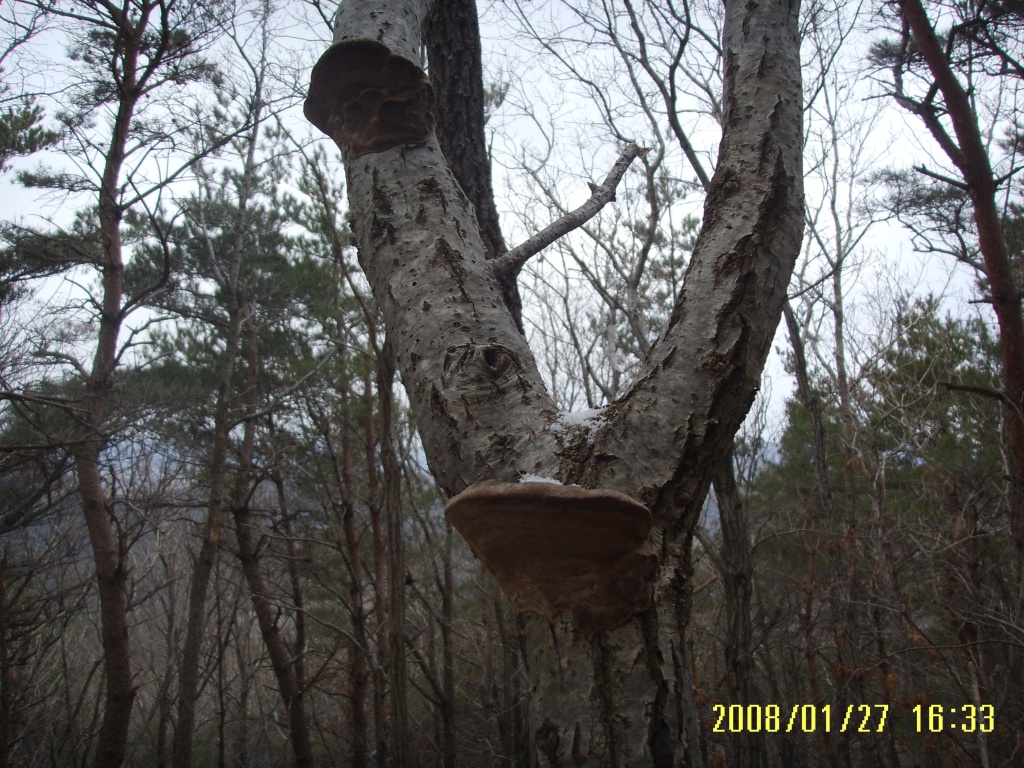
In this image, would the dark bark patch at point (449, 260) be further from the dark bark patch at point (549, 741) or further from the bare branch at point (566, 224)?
the dark bark patch at point (549, 741)

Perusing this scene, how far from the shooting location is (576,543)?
2.29 ft

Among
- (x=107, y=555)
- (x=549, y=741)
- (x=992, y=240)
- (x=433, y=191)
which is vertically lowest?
(x=549, y=741)

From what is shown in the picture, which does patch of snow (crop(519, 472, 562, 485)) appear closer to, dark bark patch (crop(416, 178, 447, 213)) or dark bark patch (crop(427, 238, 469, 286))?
dark bark patch (crop(427, 238, 469, 286))

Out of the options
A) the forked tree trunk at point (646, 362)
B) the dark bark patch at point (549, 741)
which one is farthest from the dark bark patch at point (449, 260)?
the dark bark patch at point (549, 741)

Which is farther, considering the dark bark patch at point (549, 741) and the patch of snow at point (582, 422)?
the patch of snow at point (582, 422)

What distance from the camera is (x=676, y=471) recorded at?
2.53 feet

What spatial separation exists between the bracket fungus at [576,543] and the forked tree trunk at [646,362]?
1 centimetres

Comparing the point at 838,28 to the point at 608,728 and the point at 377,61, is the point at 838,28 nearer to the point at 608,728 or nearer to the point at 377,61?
the point at 377,61

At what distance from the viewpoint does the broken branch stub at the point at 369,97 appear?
985 millimetres

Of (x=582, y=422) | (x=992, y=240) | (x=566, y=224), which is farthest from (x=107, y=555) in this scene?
(x=992, y=240)

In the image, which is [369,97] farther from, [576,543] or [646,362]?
[576,543]

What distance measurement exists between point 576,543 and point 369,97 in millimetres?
760

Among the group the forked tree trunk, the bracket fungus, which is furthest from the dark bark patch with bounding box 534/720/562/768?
the bracket fungus

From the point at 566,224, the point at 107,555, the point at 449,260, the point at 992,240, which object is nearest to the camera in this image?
the point at 449,260
